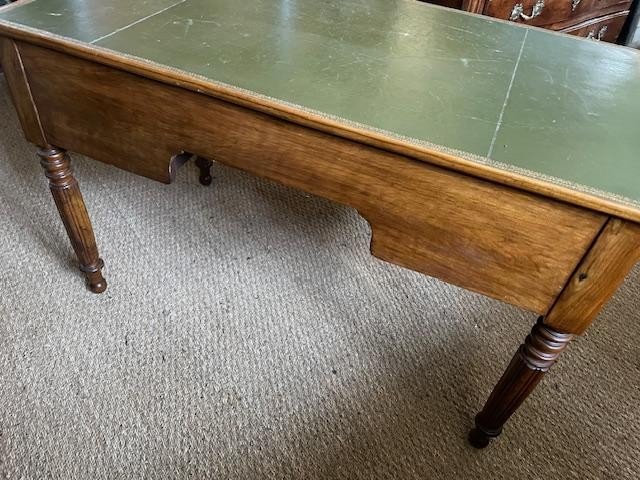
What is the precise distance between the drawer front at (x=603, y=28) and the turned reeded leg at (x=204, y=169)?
1.35 metres

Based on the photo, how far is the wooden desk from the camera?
76 centimetres

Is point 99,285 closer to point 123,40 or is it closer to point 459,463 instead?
point 123,40

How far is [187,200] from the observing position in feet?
5.74

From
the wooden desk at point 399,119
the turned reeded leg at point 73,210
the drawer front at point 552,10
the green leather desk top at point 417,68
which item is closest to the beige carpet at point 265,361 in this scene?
the turned reeded leg at point 73,210

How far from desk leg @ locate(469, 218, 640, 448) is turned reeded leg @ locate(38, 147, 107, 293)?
98cm

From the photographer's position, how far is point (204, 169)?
1772 millimetres

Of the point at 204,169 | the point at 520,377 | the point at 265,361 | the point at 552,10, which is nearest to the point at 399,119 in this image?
the point at 520,377

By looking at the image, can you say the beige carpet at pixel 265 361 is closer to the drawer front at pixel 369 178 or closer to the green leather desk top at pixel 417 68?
the drawer front at pixel 369 178

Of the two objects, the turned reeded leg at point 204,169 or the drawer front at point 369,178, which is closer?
the drawer front at point 369,178

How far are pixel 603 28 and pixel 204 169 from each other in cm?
157

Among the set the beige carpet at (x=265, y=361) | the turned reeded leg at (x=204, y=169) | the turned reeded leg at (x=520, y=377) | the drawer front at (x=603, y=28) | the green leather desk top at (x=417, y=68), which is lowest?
the beige carpet at (x=265, y=361)

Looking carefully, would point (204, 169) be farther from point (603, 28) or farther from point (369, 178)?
point (603, 28)

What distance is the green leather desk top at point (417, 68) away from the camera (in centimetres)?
77

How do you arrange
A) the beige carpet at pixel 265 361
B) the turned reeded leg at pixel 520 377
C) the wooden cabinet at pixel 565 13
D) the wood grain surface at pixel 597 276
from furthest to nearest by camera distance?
the wooden cabinet at pixel 565 13, the beige carpet at pixel 265 361, the turned reeded leg at pixel 520 377, the wood grain surface at pixel 597 276
